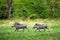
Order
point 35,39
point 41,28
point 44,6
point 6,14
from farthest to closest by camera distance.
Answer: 1. point 44,6
2. point 6,14
3. point 41,28
4. point 35,39

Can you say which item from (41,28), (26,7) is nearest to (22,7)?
(26,7)

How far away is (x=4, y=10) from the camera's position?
46.0 m

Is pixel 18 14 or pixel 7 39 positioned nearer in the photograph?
pixel 7 39

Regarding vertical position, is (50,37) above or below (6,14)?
above

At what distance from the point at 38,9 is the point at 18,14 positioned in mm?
4302

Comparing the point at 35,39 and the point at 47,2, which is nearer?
the point at 35,39

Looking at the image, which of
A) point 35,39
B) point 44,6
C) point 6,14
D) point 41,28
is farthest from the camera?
point 44,6

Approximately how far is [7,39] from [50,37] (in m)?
3.90

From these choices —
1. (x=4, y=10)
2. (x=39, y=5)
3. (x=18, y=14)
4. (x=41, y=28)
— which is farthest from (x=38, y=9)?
(x=41, y=28)

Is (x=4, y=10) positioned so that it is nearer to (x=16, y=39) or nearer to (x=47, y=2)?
(x=47, y=2)

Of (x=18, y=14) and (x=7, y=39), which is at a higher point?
(x=7, y=39)

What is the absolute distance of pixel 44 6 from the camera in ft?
159

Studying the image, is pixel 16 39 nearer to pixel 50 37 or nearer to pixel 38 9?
pixel 50 37

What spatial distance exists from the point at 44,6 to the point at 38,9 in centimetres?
142
